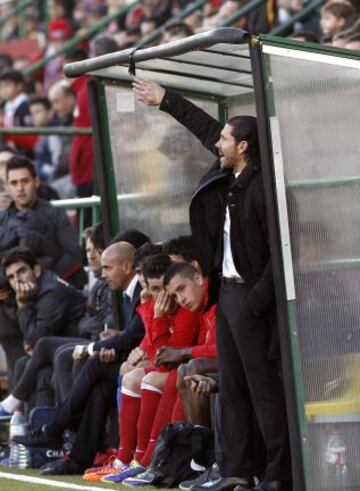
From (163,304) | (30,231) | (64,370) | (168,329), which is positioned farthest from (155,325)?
(30,231)

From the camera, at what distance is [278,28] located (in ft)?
57.4

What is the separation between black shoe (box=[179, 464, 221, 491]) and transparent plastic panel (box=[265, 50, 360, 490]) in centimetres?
94

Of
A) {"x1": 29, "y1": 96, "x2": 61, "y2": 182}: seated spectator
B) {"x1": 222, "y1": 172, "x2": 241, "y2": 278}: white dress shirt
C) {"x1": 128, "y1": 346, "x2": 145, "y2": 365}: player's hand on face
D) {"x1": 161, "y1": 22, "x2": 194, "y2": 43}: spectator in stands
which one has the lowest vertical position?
{"x1": 128, "y1": 346, "x2": 145, "y2": 365}: player's hand on face

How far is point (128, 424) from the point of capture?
992 centimetres

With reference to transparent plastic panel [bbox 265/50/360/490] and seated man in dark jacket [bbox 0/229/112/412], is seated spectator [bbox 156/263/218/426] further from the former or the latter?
seated man in dark jacket [bbox 0/229/112/412]

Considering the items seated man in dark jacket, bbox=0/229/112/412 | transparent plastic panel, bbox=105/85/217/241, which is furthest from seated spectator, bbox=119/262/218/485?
seated man in dark jacket, bbox=0/229/112/412

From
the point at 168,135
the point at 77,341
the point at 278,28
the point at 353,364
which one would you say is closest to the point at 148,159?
the point at 168,135

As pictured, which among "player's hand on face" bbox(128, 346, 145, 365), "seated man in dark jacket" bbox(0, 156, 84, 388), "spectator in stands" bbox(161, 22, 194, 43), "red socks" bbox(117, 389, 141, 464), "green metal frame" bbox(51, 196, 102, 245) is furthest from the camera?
"spectator in stands" bbox(161, 22, 194, 43)

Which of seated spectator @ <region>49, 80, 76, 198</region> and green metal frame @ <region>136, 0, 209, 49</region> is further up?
green metal frame @ <region>136, 0, 209, 49</region>

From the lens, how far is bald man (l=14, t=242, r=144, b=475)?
10352 mm

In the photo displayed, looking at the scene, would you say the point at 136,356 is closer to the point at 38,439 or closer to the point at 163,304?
the point at 163,304

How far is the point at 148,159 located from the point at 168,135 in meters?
0.25

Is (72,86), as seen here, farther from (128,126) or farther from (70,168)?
(128,126)

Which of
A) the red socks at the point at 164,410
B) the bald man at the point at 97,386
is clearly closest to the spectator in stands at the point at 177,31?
the bald man at the point at 97,386
